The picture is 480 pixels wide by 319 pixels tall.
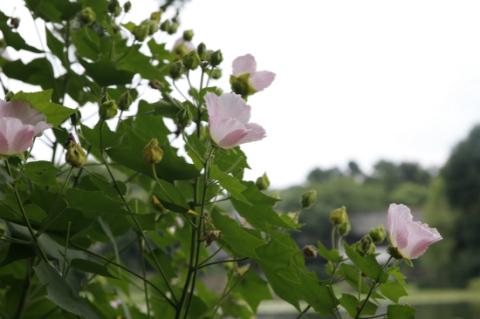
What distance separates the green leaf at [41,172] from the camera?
0.53 m

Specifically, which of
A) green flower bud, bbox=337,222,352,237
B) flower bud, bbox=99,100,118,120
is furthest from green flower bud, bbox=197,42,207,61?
green flower bud, bbox=337,222,352,237

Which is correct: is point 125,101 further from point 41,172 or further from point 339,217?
point 339,217

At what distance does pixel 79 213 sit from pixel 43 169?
0.05 meters

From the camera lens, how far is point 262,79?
25.4 inches

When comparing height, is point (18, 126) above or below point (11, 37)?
below

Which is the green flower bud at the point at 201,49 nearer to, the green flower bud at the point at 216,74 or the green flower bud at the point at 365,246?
the green flower bud at the point at 216,74

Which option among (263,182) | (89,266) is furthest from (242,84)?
(89,266)

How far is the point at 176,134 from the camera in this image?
74 centimetres

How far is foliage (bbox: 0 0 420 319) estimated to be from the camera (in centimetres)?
54

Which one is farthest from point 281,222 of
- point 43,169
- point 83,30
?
point 83,30

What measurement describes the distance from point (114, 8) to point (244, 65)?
224mm

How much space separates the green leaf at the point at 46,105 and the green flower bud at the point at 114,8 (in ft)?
0.99

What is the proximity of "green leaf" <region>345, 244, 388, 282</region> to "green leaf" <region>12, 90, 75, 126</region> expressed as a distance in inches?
10.4

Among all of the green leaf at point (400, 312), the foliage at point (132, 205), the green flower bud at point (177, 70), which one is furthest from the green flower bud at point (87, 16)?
the green leaf at point (400, 312)
